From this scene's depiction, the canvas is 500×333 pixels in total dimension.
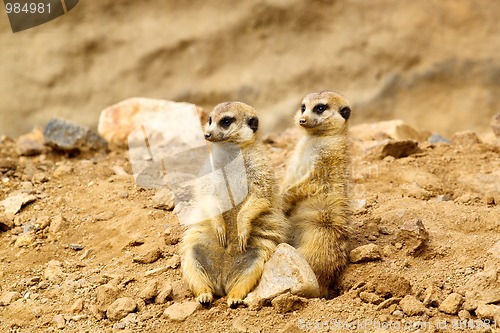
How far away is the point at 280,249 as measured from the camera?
9.29ft

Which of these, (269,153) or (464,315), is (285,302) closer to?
(464,315)

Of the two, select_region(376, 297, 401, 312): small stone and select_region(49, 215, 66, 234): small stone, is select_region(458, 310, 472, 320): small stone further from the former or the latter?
select_region(49, 215, 66, 234): small stone

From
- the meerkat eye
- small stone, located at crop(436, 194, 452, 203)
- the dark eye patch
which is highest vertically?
the meerkat eye

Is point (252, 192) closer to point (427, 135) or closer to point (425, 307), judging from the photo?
point (425, 307)

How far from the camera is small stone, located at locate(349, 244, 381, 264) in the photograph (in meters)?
3.08

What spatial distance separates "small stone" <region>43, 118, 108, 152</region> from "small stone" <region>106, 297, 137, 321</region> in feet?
7.48

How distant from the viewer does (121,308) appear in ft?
9.27

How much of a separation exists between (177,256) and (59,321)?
2.05 feet

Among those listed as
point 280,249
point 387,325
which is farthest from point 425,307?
point 280,249

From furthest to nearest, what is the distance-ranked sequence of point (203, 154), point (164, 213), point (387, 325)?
point (203, 154)
point (164, 213)
point (387, 325)

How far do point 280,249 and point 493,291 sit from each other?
877mm

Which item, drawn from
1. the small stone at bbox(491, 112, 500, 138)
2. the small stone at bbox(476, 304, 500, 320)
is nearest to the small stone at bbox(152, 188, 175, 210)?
the small stone at bbox(476, 304, 500, 320)

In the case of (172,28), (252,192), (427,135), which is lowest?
(427,135)

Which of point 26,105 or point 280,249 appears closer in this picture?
point 280,249
